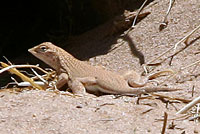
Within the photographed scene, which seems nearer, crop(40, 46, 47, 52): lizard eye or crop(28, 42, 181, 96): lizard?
crop(28, 42, 181, 96): lizard

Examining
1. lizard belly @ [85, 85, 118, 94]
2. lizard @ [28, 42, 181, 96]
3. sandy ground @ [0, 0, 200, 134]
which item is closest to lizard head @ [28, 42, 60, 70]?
lizard @ [28, 42, 181, 96]

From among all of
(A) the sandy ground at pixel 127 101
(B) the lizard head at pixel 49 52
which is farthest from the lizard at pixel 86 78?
(A) the sandy ground at pixel 127 101

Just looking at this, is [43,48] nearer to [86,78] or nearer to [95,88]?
[86,78]

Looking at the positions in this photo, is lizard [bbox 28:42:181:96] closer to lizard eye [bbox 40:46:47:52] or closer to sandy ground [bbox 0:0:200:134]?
lizard eye [bbox 40:46:47:52]

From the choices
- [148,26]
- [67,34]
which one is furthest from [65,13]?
[148,26]

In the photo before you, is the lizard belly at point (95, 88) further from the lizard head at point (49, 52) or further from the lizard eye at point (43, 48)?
the lizard eye at point (43, 48)

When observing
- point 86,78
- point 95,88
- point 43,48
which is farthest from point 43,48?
point 95,88
